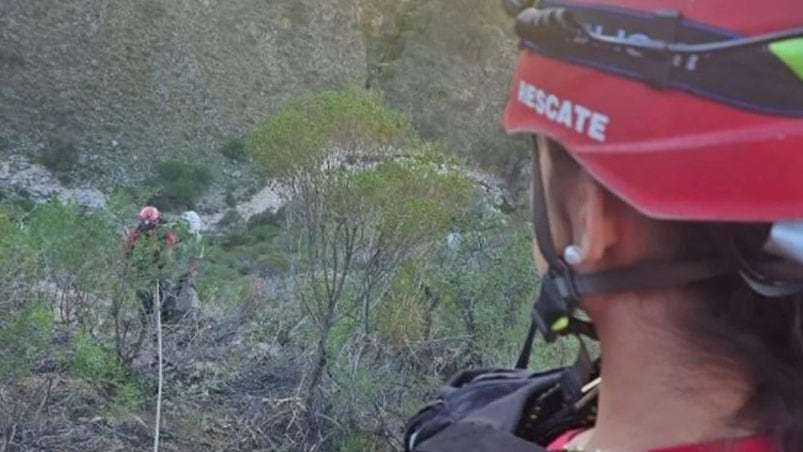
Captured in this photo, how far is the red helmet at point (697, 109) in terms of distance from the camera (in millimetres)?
1266

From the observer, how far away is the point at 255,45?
123ft

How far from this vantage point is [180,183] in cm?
3117

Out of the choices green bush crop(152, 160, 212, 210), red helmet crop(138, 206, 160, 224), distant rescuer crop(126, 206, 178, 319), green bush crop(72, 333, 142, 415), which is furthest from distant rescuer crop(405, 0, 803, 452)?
green bush crop(152, 160, 212, 210)

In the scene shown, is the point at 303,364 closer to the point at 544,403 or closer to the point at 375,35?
the point at 544,403

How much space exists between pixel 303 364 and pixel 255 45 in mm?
32053

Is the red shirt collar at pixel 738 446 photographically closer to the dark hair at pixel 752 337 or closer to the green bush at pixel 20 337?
the dark hair at pixel 752 337

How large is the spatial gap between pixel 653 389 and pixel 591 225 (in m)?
0.20

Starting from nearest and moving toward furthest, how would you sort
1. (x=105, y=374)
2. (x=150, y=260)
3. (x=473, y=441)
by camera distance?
(x=473, y=441), (x=105, y=374), (x=150, y=260)

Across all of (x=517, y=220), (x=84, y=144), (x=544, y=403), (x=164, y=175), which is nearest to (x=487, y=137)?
(x=164, y=175)

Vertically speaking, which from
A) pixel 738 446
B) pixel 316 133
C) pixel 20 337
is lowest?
pixel 20 337

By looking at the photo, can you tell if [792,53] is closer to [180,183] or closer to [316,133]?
[316,133]

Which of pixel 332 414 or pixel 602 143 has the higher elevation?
pixel 602 143

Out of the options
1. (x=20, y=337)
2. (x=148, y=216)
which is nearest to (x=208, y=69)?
(x=148, y=216)

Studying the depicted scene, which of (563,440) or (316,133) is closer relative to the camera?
(563,440)
